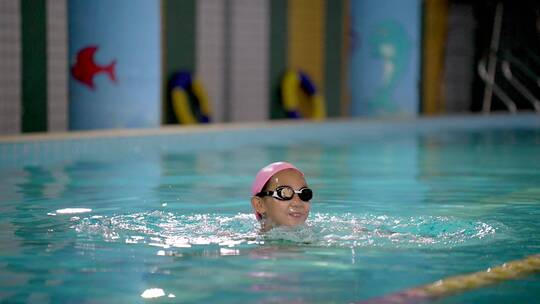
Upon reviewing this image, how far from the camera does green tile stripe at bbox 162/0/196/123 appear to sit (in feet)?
45.6

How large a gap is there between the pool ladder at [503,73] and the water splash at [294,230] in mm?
14050

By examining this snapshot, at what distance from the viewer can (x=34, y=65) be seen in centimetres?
1172

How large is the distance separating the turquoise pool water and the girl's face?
0.08m

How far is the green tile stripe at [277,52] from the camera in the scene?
51.7 feet

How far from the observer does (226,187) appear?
7270 mm

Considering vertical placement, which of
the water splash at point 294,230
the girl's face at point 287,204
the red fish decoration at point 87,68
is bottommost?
the water splash at point 294,230

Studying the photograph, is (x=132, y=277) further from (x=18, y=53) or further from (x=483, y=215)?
(x=18, y=53)

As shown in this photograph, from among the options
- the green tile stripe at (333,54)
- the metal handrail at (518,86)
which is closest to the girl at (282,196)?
the green tile stripe at (333,54)

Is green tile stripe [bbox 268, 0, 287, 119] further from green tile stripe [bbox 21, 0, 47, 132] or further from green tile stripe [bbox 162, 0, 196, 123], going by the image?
green tile stripe [bbox 21, 0, 47, 132]

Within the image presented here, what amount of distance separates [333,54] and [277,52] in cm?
141

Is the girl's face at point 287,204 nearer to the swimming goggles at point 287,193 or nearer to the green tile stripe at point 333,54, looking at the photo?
the swimming goggles at point 287,193

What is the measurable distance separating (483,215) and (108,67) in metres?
6.58

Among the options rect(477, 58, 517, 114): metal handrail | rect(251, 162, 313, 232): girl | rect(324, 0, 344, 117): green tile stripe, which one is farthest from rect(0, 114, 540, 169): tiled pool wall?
rect(251, 162, 313, 232): girl

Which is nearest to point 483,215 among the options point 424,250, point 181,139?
point 424,250
